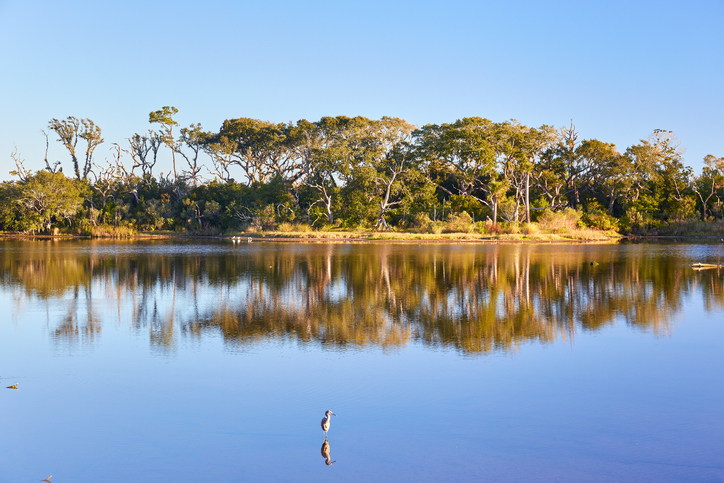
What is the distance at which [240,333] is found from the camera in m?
10.9

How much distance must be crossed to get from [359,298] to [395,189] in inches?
1532

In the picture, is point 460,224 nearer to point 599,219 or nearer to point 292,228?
point 599,219

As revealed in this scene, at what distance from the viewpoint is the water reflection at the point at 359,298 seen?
11055 millimetres

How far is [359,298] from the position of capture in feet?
49.2

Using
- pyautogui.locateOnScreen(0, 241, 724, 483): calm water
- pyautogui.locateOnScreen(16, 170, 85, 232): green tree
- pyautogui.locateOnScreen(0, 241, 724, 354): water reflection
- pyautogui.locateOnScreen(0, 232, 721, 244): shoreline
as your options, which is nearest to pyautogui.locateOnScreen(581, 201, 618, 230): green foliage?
pyautogui.locateOnScreen(0, 232, 721, 244): shoreline

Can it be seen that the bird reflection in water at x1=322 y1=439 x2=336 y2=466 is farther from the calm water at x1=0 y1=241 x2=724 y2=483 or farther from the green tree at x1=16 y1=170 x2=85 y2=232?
the green tree at x1=16 y1=170 x2=85 y2=232

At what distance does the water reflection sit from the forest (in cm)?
2635

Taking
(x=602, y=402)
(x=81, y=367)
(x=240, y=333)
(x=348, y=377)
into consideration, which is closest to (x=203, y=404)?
(x=348, y=377)

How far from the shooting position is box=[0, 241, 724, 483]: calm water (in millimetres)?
5793

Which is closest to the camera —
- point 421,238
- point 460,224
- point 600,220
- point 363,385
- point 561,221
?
point 363,385

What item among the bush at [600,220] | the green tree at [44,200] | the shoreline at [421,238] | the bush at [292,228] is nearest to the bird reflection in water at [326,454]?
the shoreline at [421,238]

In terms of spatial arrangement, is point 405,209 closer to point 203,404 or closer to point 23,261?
point 23,261

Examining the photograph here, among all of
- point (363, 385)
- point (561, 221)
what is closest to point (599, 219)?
point (561, 221)

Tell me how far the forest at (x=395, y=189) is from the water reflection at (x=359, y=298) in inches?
1037
